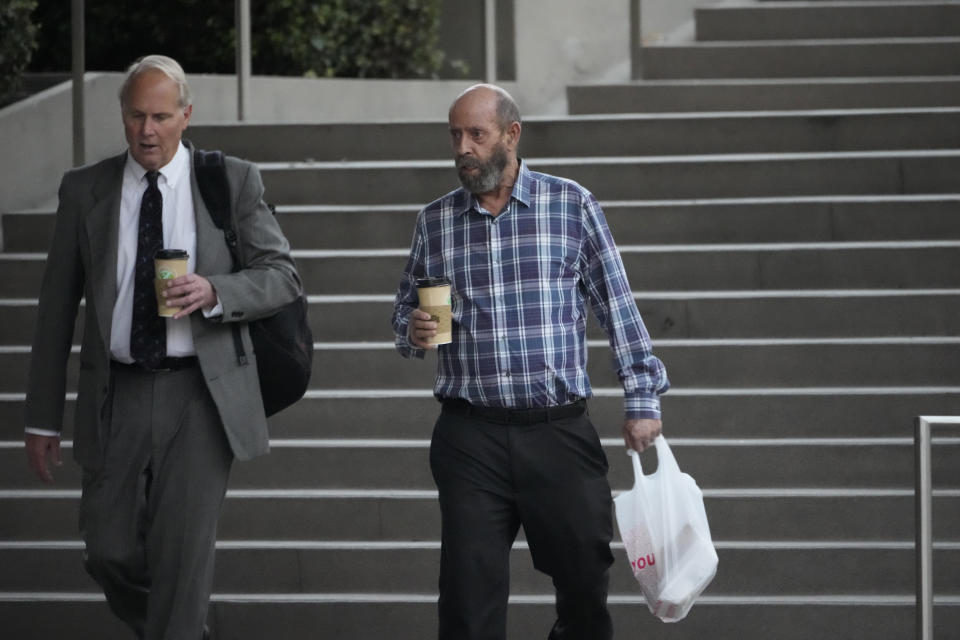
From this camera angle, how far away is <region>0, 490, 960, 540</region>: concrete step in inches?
251

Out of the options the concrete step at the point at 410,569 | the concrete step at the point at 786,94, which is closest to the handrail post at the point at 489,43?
the concrete step at the point at 786,94

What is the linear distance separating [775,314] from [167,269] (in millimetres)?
3579

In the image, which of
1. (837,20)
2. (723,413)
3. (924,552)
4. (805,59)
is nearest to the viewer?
(924,552)

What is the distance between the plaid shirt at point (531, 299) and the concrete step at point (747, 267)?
2.78 meters

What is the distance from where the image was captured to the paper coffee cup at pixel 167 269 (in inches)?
171

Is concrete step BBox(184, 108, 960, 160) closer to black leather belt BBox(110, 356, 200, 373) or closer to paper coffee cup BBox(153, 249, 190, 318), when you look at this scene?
black leather belt BBox(110, 356, 200, 373)

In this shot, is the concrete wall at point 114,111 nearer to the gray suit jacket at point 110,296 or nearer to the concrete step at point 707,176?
the concrete step at point 707,176

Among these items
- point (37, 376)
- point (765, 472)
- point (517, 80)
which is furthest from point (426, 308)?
point (517, 80)

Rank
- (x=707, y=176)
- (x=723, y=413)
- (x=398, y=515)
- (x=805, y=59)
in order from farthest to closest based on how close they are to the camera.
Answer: (x=805, y=59), (x=707, y=176), (x=723, y=413), (x=398, y=515)

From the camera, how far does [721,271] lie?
24.7 ft

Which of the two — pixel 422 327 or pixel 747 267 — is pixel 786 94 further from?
pixel 422 327

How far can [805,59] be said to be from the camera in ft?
31.9

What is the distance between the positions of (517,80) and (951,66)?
10.3 ft

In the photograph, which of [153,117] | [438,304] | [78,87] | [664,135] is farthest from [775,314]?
[78,87]
